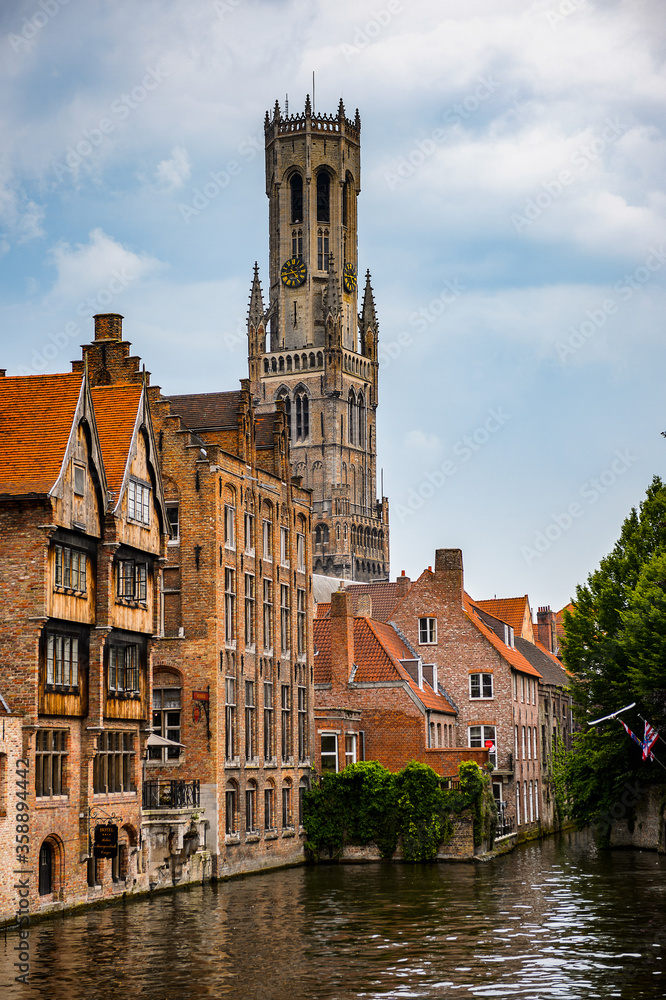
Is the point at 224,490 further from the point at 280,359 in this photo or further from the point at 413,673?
the point at 280,359

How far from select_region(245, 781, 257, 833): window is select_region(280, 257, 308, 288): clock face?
4713 inches

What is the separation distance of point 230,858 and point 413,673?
58.8ft

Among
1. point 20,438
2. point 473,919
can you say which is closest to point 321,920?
point 473,919

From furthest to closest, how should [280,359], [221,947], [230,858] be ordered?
1. [280,359]
2. [230,858]
3. [221,947]

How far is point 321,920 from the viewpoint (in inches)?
1435

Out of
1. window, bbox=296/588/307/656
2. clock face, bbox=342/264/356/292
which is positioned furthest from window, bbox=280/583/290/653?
clock face, bbox=342/264/356/292

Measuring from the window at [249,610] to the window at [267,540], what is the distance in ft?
6.91

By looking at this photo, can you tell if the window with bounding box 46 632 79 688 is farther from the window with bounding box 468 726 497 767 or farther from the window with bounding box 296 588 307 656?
the window with bounding box 468 726 497 767

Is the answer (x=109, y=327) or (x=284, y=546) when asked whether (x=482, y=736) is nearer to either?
(x=284, y=546)

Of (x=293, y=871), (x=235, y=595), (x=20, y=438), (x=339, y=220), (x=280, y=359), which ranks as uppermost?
(x=339, y=220)

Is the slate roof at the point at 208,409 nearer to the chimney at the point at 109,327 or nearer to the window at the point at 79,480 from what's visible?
the chimney at the point at 109,327

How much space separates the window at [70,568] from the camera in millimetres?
37969

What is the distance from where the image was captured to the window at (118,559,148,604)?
41.2 metres

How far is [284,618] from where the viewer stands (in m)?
56.7
